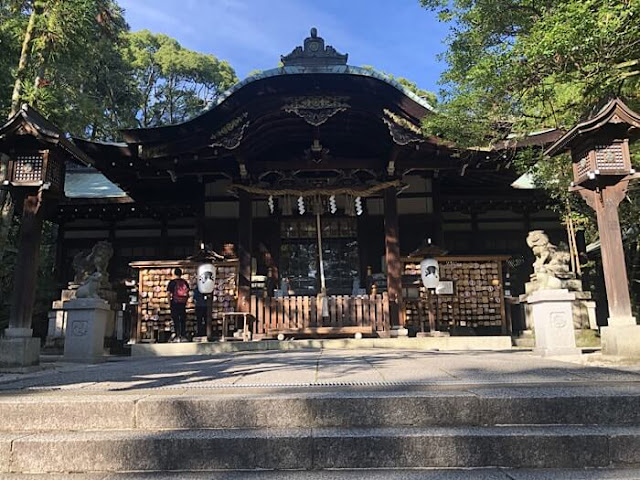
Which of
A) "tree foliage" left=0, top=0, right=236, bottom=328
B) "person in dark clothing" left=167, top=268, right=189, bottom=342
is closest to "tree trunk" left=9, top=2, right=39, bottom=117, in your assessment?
"tree foliage" left=0, top=0, right=236, bottom=328

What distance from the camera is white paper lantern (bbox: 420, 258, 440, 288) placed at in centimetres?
974

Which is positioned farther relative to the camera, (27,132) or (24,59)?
(24,59)

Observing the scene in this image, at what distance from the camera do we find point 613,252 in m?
5.70

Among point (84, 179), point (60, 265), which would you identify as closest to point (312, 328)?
point (60, 265)

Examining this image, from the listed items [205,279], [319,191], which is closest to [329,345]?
[205,279]

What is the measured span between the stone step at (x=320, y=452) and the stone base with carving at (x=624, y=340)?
2834mm

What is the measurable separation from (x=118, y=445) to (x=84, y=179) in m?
14.4

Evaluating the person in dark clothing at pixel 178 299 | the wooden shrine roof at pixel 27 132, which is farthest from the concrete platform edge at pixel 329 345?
the wooden shrine roof at pixel 27 132

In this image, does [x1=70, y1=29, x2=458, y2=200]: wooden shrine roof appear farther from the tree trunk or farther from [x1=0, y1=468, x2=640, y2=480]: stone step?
[x1=0, y1=468, x2=640, y2=480]: stone step

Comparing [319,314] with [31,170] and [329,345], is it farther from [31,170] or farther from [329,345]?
[31,170]

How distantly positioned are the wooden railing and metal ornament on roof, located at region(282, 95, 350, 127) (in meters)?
3.75

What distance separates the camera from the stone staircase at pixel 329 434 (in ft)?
9.41

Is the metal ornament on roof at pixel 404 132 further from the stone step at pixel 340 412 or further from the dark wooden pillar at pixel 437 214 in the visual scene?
the stone step at pixel 340 412

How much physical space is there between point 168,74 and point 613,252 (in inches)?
1104
